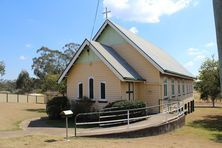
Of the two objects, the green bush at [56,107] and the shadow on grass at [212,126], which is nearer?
the shadow on grass at [212,126]

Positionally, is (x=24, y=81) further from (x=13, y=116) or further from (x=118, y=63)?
(x=118, y=63)

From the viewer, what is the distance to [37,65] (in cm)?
7312

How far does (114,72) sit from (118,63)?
7.58 ft

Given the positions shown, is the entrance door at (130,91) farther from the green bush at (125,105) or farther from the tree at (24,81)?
the tree at (24,81)

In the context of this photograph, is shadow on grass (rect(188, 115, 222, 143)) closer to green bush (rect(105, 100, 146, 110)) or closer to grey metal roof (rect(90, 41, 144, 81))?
green bush (rect(105, 100, 146, 110))

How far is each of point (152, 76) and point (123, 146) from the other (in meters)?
13.4

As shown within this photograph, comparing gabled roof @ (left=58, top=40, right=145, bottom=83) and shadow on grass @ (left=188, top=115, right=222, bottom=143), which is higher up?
gabled roof @ (left=58, top=40, right=145, bottom=83)

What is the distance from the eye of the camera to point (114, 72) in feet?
75.1

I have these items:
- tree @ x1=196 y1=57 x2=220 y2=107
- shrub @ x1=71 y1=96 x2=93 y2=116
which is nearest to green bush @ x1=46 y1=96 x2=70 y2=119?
shrub @ x1=71 y1=96 x2=93 y2=116

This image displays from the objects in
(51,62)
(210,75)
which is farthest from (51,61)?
(210,75)

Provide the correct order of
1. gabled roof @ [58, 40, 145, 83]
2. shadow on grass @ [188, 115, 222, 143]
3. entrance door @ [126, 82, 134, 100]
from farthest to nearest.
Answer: entrance door @ [126, 82, 134, 100] < gabled roof @ [58, 40, 145, 83] < shadow on grass @ [188, 115, 222, 143]

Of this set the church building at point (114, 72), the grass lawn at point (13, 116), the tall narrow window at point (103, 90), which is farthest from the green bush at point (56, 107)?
the tall narrow window at point (103, 90)

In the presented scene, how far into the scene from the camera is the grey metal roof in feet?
76.1

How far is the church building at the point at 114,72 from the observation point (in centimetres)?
2370
